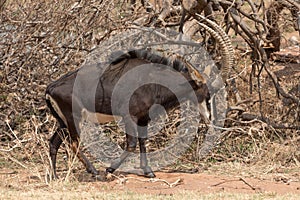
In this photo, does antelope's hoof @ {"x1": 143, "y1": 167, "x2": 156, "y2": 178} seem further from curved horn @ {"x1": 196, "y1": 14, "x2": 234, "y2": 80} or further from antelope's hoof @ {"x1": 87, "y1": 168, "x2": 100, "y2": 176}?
curved horn @ {"x1": 196, "y1": 14, "x2": 234, "y2": 80}

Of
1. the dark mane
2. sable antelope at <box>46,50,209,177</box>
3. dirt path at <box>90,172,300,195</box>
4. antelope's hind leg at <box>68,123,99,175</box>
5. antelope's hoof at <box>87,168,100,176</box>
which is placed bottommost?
dirt path at <box>90,172,300,195</box>

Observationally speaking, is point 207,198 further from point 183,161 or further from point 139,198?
point 183,161

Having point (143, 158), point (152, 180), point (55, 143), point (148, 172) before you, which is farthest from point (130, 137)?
point (55, 143)

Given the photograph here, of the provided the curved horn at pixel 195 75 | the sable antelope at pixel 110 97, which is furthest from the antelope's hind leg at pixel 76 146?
the curved horn at pixel 195 75

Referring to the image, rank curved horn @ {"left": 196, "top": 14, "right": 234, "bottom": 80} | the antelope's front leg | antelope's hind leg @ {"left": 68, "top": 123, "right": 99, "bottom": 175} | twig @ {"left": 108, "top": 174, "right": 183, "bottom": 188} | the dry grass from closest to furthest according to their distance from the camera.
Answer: twig @ {"left": 108, "top": 174, "right": 183, "bottom": 188}
antelope's hind leg @ {"left": 68, "top": 123, "right": 99, "bottom": 175}
the antelope's front leg
curved horn @ {"left": 196, "top": 14, "right": 234, "bottom": 80}
the dry grass

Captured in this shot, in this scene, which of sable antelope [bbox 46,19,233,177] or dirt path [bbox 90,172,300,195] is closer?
dirt path [bbox 90,172,300,195]

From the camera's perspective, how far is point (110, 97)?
8.23 metres

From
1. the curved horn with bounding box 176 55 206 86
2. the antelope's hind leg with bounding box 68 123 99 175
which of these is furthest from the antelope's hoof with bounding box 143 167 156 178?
the curved horn with bounding box 176 55 206 86

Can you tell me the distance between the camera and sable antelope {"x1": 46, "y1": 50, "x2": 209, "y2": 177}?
8.02 m

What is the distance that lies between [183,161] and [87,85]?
2.06 metres

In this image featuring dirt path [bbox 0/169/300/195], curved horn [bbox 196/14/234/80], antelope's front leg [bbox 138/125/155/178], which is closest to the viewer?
dirt path [bbox 0/169/300/195]

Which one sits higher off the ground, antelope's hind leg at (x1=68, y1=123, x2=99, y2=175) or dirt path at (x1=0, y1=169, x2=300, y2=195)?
antelope's hind leg at (x1=68, y1=123, x2=99, y2=175)

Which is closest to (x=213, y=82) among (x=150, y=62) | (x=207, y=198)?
(x=150, y=62)

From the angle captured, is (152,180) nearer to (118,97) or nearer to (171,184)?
(171,184)
